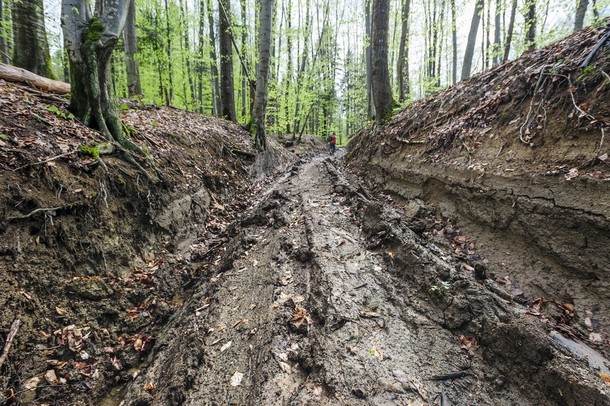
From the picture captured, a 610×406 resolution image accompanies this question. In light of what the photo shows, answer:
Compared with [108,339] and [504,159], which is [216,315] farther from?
[504,159]

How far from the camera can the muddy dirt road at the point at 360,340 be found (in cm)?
204

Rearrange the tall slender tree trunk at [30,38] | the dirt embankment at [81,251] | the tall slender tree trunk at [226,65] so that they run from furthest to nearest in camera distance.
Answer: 1. the tall slender tree trunk at [226,65]
2. the tall slender tree trunk at [30,38]
3. the dirt embankment at [81,251]

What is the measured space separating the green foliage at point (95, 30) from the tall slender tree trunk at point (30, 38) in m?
2.71

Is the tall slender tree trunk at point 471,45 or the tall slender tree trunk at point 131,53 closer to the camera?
the tall slender tree trunk at point 131,53

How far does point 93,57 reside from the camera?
4539mm

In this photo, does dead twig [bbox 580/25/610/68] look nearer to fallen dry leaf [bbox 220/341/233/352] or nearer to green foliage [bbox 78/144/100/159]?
fallen dry leaf [bbox 220/341/233/352]

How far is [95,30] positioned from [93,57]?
15.9 inches

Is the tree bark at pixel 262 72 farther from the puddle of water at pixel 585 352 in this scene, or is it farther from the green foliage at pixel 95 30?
the puddle of water at pixel 585 352

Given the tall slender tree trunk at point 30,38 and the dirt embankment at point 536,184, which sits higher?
the tall slender tree trunk at point 30,38

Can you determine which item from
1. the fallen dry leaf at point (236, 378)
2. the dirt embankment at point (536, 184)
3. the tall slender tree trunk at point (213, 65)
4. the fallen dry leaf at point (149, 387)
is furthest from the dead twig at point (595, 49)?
the tall slender tree trunk at point (213, 65)

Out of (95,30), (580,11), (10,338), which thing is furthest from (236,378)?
(580,11)

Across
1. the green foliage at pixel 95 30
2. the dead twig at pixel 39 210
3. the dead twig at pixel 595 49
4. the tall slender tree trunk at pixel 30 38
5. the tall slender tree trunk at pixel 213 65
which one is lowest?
the dead twig at pixel 39 210

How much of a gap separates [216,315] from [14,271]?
6.05 feet

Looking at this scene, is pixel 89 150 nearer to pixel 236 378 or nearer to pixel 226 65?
pixel 236 378
